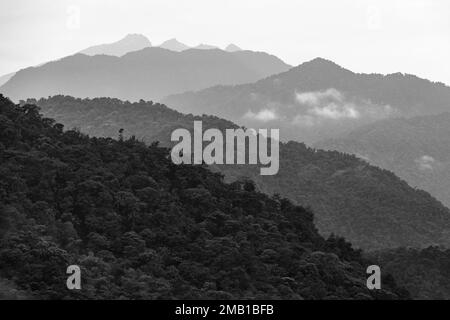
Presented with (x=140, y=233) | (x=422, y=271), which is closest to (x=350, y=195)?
(x=422, y=271)

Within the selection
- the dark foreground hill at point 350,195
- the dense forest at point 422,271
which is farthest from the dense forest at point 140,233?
the dark foreground hill at point 350,195

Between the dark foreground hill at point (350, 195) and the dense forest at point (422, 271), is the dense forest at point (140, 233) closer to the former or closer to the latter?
the dense forest at point (422, 271)

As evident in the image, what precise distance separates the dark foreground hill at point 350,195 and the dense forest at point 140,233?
8802 centimetres

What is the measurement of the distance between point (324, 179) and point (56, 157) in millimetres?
129704

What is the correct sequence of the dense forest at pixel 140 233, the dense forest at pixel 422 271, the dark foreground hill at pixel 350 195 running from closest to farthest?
the dense forest at pixel 140 233 → the dense forest at pixel 422 271 → the dark foreground hill at pixel 350 195

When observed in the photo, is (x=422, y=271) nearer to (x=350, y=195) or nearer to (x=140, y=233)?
(x=140, y=233)

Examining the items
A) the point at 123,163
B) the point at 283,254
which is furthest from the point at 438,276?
the point at 123,163

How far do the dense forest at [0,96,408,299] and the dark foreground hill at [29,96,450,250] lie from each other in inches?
3465

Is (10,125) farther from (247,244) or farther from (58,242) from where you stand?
(247,244)

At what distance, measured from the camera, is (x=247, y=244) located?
56.4 m

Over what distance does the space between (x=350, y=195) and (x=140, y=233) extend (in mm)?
124391

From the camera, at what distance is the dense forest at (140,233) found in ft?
146

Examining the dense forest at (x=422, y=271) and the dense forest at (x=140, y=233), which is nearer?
the dense forest at (x=140, y=233)

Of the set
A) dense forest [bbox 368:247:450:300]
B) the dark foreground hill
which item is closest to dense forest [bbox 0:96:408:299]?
dense forest [bbox 368:247:450:300]
